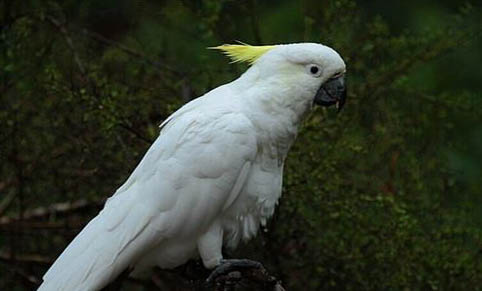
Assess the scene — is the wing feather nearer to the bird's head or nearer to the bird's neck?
the bird's neck

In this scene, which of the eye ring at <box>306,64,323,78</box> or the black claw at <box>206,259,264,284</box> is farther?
the eye ring at <box>306,64,323,78</box>

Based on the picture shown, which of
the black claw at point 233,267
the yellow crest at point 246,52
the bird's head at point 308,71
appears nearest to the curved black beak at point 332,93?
the bird's head at point 308,71

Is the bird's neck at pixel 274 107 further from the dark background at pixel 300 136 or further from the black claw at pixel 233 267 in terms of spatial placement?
the dark background at pixel 300 136

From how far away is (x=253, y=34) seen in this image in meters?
4.28

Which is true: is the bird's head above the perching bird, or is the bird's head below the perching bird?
above

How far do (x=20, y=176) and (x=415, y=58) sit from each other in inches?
64.4

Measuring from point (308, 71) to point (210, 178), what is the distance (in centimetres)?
44

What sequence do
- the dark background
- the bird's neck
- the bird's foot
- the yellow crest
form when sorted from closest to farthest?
the bird's foot
the bird's neck
the yellow crest
the dark background

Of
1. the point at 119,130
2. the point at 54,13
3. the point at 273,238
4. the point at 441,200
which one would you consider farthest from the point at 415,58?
the point at 54,13

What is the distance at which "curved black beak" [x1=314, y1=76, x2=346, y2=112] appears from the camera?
10.6ft

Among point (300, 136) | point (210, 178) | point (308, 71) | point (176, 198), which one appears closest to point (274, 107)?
point (308, 71)

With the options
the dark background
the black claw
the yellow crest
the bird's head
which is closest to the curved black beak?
the bird's head

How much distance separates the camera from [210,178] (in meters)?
3.11

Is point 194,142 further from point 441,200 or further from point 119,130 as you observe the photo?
point 441,200
